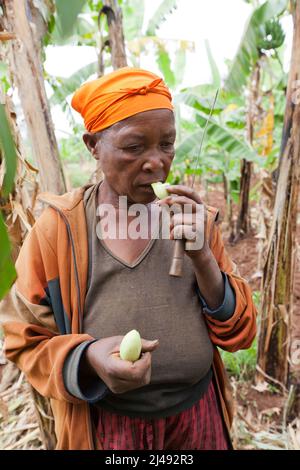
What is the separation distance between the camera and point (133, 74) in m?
1.09

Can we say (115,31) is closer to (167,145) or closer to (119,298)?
(167,145)

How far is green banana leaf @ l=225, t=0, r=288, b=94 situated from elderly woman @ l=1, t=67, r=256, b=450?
2.34 m

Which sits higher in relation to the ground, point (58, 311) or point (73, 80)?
point (73, 80)

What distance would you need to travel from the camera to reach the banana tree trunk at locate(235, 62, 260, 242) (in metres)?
4.03

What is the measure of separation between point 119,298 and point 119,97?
0.50 meters

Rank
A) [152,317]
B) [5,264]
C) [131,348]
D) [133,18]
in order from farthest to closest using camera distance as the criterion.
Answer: [133,18]
[152,317]
[131,348]
[5,264]

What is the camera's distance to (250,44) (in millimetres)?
3238

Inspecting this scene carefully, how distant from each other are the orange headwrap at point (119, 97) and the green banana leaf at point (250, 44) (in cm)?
233

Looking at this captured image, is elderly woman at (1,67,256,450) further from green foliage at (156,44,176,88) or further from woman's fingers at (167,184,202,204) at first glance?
green foliage at (156,44,176,88)

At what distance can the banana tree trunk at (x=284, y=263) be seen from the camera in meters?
1.98

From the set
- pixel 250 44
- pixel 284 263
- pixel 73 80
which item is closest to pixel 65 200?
pixel 284 263
